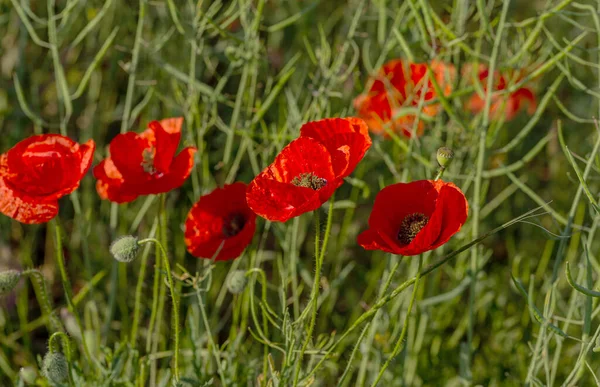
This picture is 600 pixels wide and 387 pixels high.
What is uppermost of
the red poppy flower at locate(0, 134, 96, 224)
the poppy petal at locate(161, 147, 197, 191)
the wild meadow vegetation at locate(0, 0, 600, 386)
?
the red poppy flower at locate(0, 134, 96, 224)

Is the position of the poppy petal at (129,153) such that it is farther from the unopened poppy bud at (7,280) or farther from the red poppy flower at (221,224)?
the unopened poppy bud at (7,280)

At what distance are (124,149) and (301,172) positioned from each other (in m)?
0.38

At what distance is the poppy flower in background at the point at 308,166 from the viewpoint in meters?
0.96

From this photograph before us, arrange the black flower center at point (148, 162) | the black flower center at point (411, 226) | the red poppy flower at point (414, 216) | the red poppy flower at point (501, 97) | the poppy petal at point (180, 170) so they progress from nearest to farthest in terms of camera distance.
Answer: the red poppy flower at point (414, 216), the black flower center at point (411, 226), the poppy petal at point (180, 170), the black flower center at point (148, 162), the red poppy flower at point (501, 97)

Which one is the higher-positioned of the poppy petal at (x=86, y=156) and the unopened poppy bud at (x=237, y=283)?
the poppy petal at (x=86, y=156)

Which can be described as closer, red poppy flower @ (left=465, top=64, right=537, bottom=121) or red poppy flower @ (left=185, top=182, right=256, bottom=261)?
red poppy flower @ (left=185, top=182, right=256, bottom=261)

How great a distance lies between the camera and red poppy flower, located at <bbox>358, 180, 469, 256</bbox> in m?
0.90

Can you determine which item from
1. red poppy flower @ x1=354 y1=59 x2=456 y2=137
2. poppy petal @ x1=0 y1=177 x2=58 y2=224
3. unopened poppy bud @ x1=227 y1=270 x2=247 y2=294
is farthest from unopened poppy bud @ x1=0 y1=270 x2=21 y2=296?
red poppy flower @ x1=354 y1=59 x2=456 y2=137

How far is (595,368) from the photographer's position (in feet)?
5.05

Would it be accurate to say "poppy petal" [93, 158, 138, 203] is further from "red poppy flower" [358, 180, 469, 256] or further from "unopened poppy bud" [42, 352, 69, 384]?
"red poppy flower" [358, 180, 469, 256]

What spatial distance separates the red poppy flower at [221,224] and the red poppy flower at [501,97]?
1.90 feet

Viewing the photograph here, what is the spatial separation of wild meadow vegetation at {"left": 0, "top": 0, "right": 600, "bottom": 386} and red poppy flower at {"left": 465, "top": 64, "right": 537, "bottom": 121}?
0.5 inches

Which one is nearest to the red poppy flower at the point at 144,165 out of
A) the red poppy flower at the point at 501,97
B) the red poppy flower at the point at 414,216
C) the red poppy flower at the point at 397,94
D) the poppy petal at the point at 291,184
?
the poppy petal at the point at 291,184

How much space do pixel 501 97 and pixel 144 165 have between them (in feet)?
2.88
